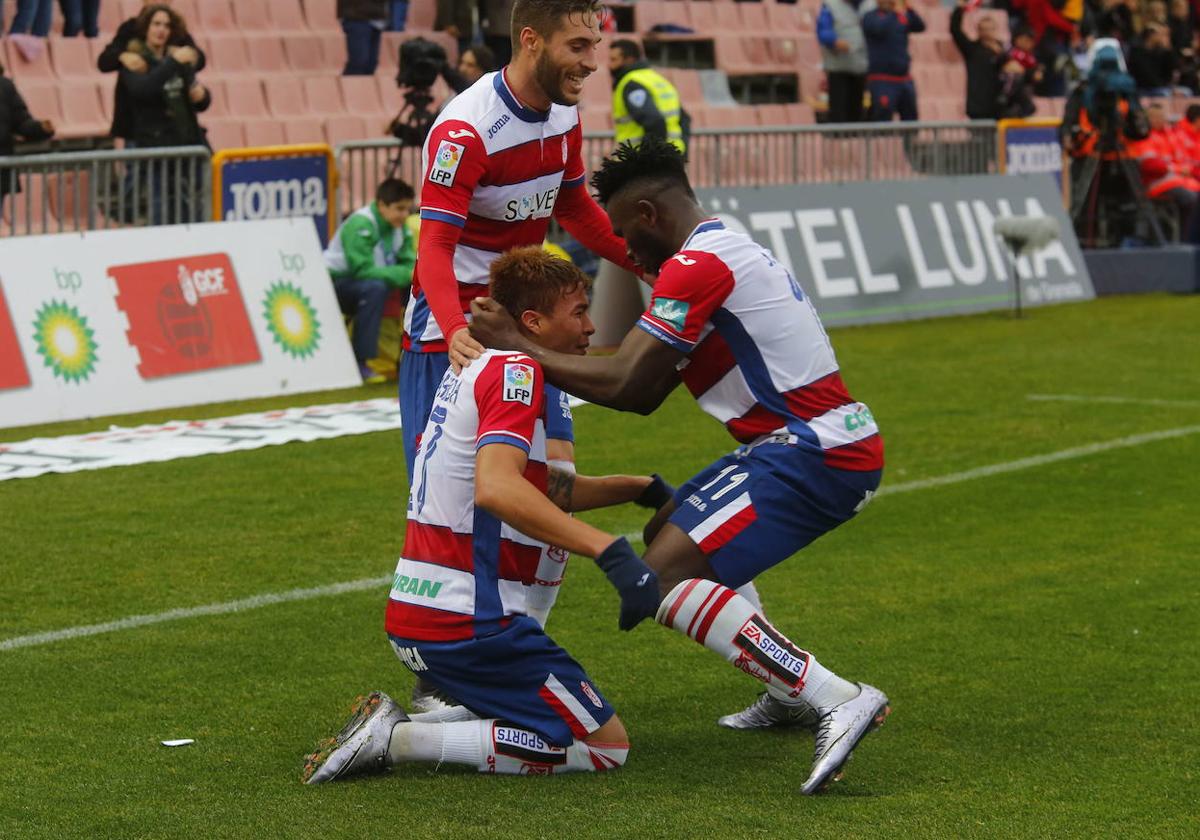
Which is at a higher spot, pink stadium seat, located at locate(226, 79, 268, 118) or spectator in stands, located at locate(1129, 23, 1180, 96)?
pink stadium seat, located at locate(226, 79, 268, 118)

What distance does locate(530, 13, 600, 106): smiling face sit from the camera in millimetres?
5824

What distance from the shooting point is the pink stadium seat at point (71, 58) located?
16.9m

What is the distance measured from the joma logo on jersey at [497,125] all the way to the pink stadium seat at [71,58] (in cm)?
1184

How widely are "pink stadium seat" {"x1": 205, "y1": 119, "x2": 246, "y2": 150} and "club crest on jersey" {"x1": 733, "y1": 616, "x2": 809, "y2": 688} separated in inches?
508

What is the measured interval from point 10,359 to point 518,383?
7063mm

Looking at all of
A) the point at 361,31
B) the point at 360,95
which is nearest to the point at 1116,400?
the point at 360,95

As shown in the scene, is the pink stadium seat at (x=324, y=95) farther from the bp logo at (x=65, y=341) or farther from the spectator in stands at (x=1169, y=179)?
the spectator in stands at (x=1169, y=179)

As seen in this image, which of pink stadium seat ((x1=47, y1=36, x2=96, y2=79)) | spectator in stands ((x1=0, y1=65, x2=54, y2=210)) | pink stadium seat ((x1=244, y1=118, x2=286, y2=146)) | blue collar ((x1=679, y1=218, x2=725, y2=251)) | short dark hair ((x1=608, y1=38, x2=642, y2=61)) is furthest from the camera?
pink stadium seat ((x1=244, y1=118, x2=286, y2=146))

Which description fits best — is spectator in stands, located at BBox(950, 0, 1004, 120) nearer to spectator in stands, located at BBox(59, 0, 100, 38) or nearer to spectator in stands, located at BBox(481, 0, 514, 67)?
spectator in stands, located at BBox(481, 0, 514, 67)

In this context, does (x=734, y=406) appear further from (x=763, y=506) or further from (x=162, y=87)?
(x=162, y=87)

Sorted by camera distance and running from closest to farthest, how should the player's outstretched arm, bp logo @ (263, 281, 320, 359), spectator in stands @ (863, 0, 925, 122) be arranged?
1. the player's outstretched arm
2. bp logo @ (263, 281, 320, 359)
3. spectator in stands @ (863, 0, 925, 122)

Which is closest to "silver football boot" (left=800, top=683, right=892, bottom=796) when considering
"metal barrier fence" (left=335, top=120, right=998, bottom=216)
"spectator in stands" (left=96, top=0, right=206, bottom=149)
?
"spectator in stands" (left=96, top=0, right=206, bottom=149)

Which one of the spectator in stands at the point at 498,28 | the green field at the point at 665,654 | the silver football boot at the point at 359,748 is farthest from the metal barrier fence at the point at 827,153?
the silver football boot at the point at 359,748

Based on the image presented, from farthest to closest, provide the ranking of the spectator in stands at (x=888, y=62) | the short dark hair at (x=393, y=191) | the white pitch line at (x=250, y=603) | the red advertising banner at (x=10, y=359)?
1. the spectator in stands at (x=888, y=62)
2. the short dark hair at (x=393, y=191)
3. the red advertising banner at (x=10, y=359)
4. the white pitch line at (x=250, y=603)
